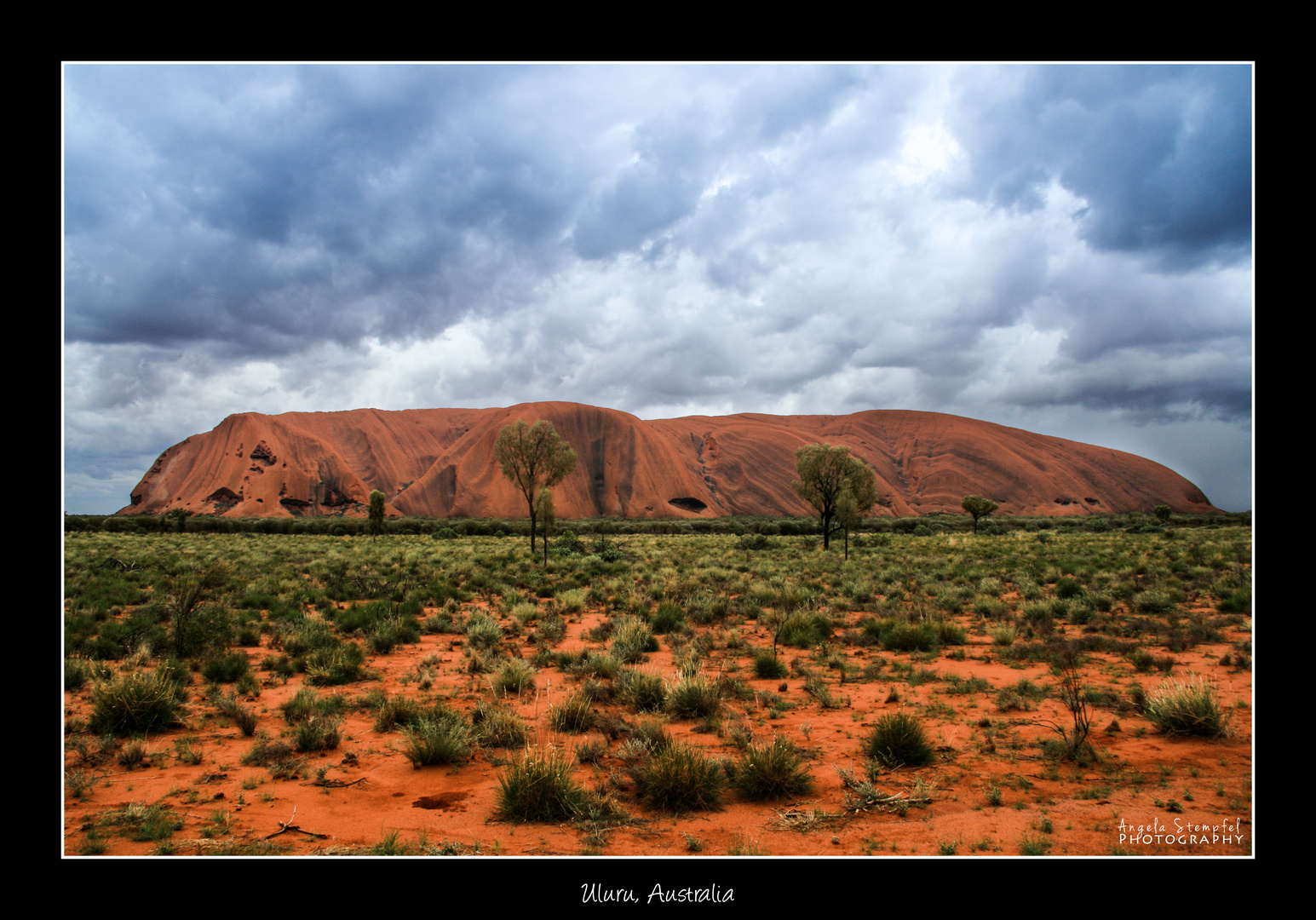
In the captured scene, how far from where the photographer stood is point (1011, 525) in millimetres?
56500

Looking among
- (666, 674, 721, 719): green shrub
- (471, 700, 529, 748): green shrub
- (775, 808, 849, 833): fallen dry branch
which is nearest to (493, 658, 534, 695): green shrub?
(471, 700, 529, 748): green shrub

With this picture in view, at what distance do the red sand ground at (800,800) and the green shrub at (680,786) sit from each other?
11 cm

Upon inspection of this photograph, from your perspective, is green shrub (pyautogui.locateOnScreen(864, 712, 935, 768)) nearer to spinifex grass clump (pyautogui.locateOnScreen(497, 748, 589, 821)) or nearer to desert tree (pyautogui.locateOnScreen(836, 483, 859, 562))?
spinifex grass clump (pyautogui.locateOnScreen(497, 748, 589, 821))

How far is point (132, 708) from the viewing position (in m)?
6.15

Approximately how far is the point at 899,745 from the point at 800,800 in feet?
4.35

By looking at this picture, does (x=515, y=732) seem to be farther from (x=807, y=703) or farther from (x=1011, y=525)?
(x=1011, y=525)

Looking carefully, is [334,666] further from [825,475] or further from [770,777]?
[825,475]

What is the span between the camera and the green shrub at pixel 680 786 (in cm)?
448

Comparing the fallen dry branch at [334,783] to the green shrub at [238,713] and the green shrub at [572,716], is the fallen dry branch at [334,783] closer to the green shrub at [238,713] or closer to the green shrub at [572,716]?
the green shrub at [238,713]

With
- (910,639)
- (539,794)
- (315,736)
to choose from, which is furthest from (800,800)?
(910,639)

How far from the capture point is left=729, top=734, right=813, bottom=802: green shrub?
4648 mm

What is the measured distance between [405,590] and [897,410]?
129 metres

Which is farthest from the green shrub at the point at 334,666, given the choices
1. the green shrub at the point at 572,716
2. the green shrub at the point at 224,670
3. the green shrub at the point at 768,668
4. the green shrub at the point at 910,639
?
the green shrub at the point at 910,639

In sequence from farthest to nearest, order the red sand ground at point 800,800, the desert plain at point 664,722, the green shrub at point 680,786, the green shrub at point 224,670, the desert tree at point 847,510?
the desert tree at point 847,510 < the green shrub at point 224,670 < the green shrub at point 680,786 < the desert plain at point 664,722 < the red sand ground at point 800,800
